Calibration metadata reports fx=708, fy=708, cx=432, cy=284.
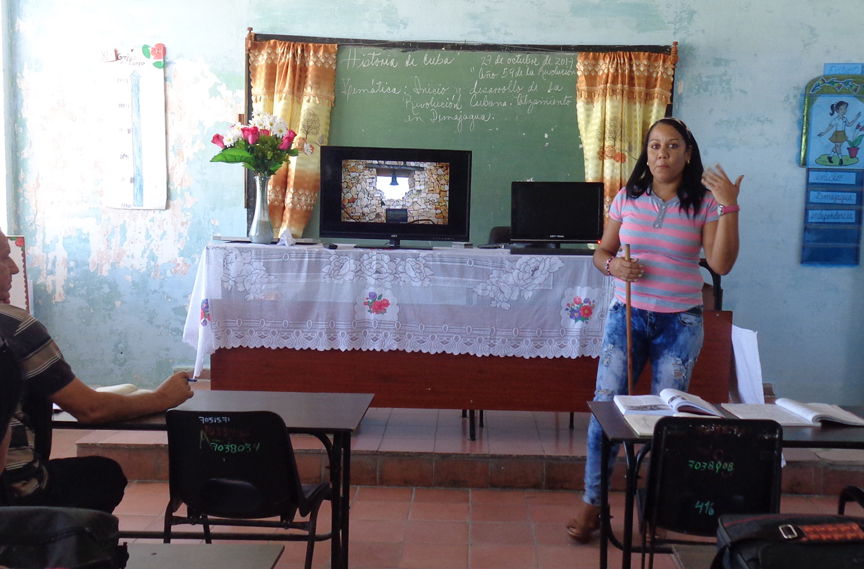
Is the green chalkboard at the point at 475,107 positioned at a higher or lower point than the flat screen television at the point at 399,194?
higher

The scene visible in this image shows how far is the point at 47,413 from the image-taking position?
174 cm

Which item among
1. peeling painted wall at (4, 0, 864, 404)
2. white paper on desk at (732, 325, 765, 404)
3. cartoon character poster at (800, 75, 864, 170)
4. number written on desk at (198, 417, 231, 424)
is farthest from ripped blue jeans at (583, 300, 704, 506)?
cartoon character poster at (800, 75, 864, 170)

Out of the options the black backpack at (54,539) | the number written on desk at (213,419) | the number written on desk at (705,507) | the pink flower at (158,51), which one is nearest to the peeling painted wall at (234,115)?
the pink flower at (158,51)

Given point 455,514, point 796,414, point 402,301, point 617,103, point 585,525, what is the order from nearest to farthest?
point 796,414, point 585,525, point 455,514, point 402,301, point 617,103

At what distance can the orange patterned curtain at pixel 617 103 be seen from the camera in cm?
451

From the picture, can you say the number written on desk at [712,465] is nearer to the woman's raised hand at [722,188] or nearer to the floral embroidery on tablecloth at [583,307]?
the woman's raised hand at [722,188]

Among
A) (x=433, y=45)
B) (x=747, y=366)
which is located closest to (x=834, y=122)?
(x=747, y=366)

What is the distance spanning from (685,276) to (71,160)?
4.05 m

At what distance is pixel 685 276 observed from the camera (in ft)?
7.84

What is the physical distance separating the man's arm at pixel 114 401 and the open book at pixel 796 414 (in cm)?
156

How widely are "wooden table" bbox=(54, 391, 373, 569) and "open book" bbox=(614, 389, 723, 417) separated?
2.44ft

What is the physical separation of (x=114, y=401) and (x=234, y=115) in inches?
126

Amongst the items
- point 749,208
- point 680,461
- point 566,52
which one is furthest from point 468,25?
point 680,461

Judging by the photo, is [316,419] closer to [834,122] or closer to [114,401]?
[114,401]
